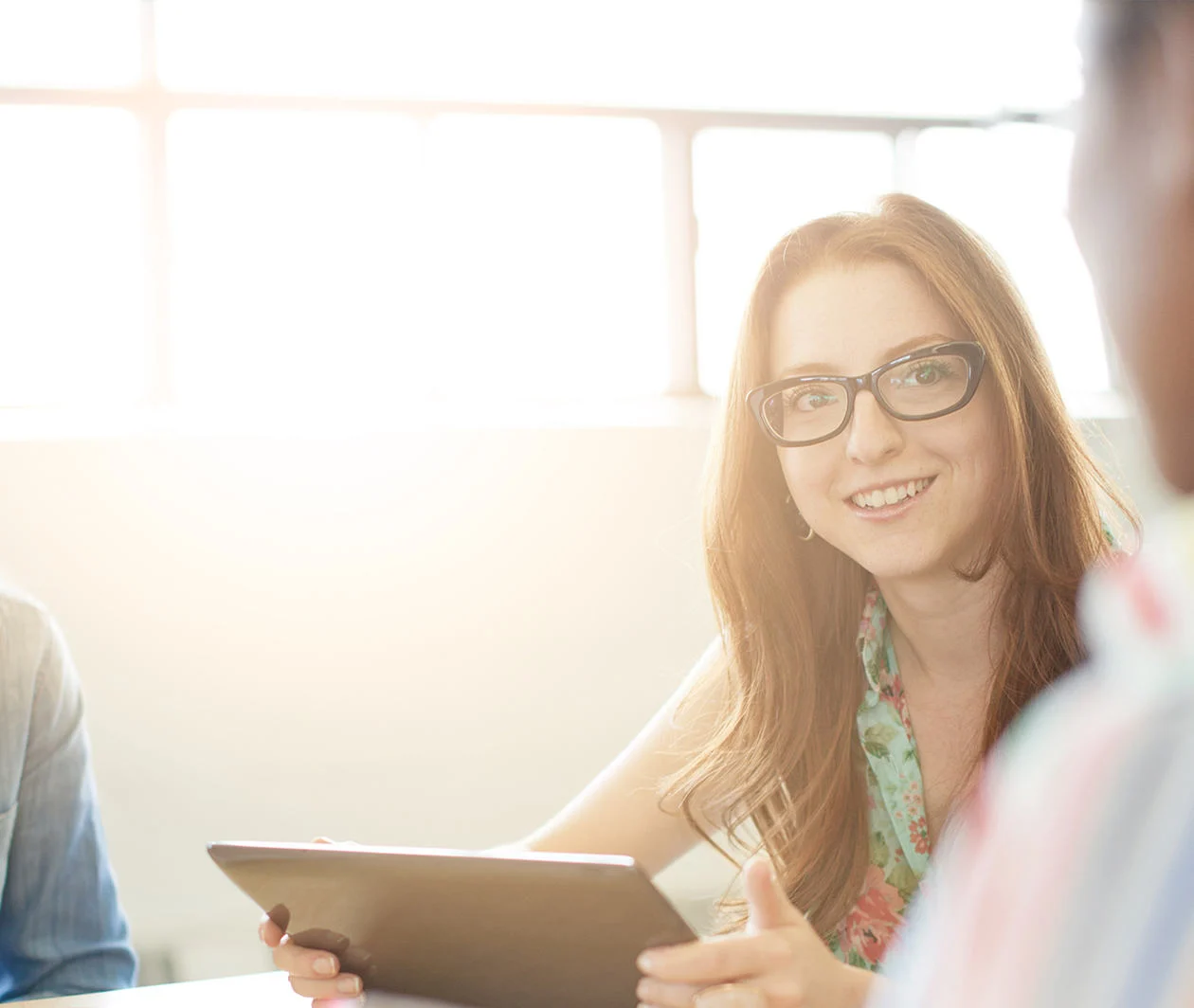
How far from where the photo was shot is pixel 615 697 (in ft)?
10.3

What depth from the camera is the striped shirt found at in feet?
1.11

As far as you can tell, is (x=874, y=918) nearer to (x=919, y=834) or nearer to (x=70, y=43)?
(x=919, y=834)

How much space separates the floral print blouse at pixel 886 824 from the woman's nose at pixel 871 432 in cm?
25

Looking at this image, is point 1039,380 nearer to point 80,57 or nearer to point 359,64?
point 359,64

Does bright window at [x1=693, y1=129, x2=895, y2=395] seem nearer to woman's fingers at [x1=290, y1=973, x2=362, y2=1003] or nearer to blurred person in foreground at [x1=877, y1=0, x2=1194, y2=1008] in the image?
woman's fingers at [x1=290, y1=973, x2=362, y2=1003]

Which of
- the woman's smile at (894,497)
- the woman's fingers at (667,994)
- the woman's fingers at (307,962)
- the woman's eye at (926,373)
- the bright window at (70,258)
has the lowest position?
the woman's fingers at (307,962)

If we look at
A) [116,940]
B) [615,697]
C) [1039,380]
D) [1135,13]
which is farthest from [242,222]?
[1135,13]

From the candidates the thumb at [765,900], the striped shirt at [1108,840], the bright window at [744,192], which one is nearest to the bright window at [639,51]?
the bright window at [744,192]

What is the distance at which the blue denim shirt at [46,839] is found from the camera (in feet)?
4.53

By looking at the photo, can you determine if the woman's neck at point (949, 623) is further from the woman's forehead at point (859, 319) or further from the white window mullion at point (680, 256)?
A: the white window mullion at point (680, 256)

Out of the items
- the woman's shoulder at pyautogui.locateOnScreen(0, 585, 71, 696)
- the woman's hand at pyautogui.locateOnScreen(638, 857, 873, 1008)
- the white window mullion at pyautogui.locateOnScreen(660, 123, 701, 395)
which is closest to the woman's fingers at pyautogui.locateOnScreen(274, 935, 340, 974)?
the woman's hand at pyautogui.locateOnScreen(638, 857, 873, 1008)

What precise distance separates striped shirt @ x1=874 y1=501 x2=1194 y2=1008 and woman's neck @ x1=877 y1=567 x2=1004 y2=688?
1.02 meters

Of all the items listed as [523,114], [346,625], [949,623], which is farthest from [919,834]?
[523,114]

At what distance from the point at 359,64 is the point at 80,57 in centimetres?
71
